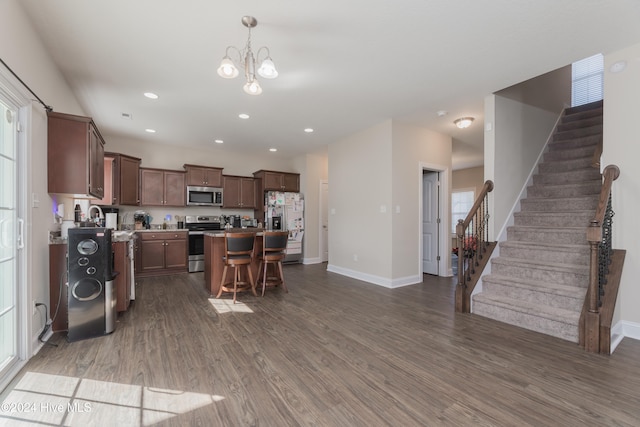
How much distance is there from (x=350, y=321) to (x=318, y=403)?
1.36 metres

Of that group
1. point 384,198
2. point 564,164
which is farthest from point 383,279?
point 564,164

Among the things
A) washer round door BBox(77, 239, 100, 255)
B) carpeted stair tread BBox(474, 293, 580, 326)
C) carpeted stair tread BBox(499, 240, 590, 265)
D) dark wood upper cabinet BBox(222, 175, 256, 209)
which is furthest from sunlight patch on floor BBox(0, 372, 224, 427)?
dark wood upper cabinet BBox(222, 175, 256, 209)

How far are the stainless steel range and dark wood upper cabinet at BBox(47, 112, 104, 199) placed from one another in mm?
2931

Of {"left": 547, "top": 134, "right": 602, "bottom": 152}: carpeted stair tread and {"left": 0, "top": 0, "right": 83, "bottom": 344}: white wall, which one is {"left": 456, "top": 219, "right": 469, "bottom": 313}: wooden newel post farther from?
{"left": 0, "top": 0, "right": 83, "bottom": 344}: white wall

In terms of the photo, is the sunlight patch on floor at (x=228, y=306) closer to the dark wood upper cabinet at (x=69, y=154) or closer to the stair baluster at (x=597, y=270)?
the dark wood upper cabinet at (x=69, y=154)

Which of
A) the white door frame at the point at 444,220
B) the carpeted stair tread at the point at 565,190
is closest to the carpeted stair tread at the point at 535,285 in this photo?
the carpeted stair tread at the point at 565,190

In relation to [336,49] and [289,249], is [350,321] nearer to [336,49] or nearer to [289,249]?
[336,49]

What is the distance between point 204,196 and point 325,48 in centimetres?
452

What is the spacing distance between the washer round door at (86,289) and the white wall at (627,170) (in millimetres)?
4882

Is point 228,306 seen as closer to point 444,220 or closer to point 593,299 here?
point 593,299

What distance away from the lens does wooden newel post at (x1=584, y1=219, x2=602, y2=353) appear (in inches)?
92.6

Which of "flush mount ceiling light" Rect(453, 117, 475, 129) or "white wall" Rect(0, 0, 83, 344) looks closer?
"white wall" Rect(0, 0, 83, 344)

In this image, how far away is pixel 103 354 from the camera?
2.31 metres

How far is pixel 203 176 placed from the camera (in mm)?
6094
